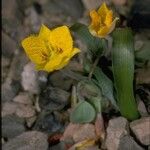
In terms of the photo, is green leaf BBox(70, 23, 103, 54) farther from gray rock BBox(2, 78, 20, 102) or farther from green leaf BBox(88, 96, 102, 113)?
gray rock BBox(2, 78, 20, 102)

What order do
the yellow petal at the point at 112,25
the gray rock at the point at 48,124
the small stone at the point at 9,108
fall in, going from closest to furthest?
the yellow petal at the point at 112,25
the gray rock at the point at 48,124
the small stone at the point at 9,108

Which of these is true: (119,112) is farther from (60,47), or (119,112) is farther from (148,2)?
(148,2)

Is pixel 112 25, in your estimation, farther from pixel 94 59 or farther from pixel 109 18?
pixel 94 59

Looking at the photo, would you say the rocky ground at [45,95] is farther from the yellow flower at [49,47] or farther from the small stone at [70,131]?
the yellow flower at [49,47]

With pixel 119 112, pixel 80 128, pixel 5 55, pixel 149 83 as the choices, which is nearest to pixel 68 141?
Answer: pixel 80 128

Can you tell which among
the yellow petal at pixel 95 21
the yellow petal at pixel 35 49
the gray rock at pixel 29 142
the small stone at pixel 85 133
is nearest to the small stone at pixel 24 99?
the gray rock at pixel 29 142

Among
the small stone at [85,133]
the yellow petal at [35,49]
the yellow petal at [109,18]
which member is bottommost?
the small stone at [85,133]
